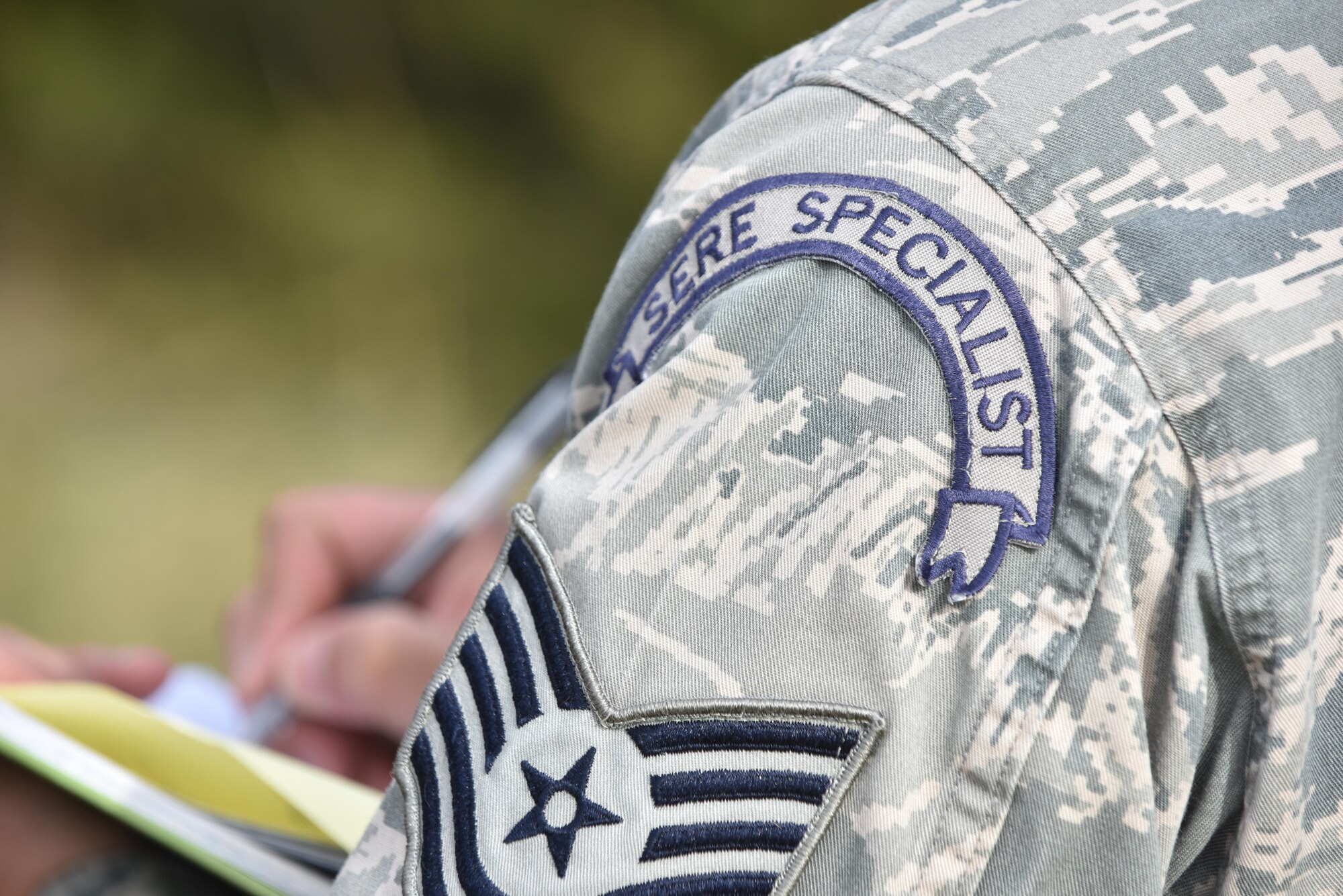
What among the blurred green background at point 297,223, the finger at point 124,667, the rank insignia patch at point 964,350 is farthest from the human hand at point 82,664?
the blurred green background at point 297,223

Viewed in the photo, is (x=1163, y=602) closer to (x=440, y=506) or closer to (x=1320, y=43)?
(x=1320, y=43)

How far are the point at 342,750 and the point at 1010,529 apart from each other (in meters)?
0.61

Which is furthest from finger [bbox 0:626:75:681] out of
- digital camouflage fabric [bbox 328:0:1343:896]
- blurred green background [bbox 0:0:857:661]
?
blurred green background [bbox 0:0:857:661]

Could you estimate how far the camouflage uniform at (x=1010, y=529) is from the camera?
10.7 inches

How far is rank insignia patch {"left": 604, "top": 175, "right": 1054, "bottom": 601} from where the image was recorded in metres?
0.27

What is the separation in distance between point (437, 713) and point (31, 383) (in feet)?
Result: 4.87

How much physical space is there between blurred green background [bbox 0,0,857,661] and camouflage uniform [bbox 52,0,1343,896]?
1.33 m

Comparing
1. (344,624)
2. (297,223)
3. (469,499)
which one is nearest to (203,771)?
(344,624)

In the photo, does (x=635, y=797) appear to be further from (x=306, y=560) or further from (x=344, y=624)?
(x=306, y=560)

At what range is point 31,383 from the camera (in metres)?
1.55

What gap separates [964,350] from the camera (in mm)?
275

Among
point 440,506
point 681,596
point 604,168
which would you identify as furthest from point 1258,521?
point 604,168

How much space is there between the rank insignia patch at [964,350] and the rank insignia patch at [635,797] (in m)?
0.05

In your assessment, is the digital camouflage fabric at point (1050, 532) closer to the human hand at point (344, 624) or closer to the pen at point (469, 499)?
the human hand at point (344, 624)
